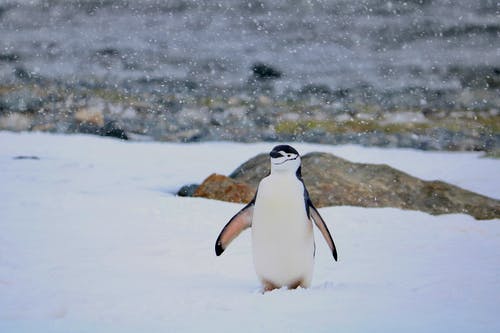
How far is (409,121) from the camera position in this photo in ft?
35.8

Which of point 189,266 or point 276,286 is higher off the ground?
point 276,286

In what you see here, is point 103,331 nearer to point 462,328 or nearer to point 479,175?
point 462,328

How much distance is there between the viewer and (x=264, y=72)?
12328mm

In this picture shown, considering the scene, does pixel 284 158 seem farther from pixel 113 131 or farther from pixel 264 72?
pixel 264 72

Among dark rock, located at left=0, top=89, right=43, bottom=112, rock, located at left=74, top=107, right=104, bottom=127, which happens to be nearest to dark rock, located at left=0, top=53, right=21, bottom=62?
dark rock, located at left=0, top=89, right=43, bottom=112

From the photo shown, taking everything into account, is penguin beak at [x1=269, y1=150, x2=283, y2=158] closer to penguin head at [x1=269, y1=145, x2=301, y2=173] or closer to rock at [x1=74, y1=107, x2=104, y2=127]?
penguin head at [x1=269, y1=145, x2=301, y2=173]

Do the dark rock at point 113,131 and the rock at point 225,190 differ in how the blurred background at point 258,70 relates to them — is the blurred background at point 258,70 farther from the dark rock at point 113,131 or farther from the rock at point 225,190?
the rock at point 225,190

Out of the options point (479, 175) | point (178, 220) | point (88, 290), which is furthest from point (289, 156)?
point (479, 175)

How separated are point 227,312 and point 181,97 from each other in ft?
29.1

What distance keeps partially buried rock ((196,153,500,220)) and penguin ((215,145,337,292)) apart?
2.46 metres

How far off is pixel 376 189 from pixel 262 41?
686cm

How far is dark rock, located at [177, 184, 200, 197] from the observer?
244 inches

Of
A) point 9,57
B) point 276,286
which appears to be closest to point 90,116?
point 9,57

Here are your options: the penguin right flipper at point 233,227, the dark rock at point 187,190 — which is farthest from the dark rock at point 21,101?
the penguin right flipper at point 233,227
